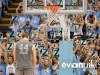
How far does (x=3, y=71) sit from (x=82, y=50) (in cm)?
271

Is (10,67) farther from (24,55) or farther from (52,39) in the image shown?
(24,55)

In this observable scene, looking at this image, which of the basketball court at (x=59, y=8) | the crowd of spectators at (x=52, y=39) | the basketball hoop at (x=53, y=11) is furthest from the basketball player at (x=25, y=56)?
the crowd of spectators at (x=52, y=39)

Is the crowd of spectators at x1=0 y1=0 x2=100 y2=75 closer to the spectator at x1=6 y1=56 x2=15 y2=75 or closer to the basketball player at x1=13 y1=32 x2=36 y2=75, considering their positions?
the spectator at x1=6 y1=56 x2=15 y2=75

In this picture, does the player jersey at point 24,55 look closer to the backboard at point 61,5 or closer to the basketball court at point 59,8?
the basketball court at point 59,8

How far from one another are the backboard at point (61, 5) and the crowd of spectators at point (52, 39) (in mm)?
711

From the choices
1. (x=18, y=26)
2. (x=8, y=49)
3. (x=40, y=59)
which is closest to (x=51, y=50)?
(x=40, y=59)

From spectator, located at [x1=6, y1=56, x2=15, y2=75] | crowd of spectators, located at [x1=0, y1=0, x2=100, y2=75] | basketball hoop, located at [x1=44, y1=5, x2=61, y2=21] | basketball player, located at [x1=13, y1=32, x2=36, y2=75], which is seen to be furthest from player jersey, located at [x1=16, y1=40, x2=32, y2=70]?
spectator, located at [x1=6, y1=56, x2=15, y2=75]

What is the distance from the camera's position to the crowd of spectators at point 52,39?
10.5 metres

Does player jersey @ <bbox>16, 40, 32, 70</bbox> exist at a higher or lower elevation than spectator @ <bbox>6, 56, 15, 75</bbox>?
higher

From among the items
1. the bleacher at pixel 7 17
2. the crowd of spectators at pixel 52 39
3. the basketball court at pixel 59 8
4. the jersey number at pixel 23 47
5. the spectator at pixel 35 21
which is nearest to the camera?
Answer: the jersey number at pixel 23 47

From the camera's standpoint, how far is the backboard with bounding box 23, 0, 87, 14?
9359mm

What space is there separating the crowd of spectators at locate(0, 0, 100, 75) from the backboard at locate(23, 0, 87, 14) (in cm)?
71

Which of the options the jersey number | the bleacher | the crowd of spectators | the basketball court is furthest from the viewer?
the bleacher

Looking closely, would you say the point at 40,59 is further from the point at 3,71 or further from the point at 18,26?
the point at 18,26
